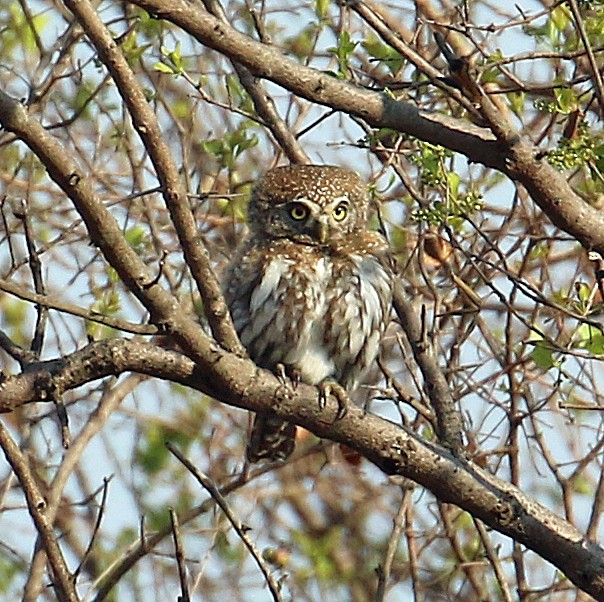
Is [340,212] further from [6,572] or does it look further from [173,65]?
[6,572]

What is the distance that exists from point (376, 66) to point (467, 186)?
3.09ft

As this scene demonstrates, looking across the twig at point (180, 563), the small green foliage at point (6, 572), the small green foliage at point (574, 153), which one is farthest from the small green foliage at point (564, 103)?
the small green foliage at point (6, 572)

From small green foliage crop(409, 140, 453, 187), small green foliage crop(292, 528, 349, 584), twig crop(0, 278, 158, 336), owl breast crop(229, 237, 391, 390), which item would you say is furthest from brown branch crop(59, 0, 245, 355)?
small green foliage crop(292, 528, 349, 584)

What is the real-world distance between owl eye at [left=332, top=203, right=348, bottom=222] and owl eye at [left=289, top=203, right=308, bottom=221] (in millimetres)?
109

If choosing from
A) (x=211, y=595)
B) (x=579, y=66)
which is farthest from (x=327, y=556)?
(x=579, y=66)

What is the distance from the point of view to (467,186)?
515 centimetres

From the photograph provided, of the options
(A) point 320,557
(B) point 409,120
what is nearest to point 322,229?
(B) point 409,120

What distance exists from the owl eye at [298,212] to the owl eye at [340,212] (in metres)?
0.11

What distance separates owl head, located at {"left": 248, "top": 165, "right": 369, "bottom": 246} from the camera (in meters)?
5.12

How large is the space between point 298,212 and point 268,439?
90 cm

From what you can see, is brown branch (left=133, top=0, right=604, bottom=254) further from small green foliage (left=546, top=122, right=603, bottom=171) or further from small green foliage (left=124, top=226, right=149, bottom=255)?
small green foliage (left=124, top=226, right=149, bottom=255)

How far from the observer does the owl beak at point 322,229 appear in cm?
505

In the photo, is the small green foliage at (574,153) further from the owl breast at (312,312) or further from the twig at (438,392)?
the owl breast at (312,312)

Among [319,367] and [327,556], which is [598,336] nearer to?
[319,367]
